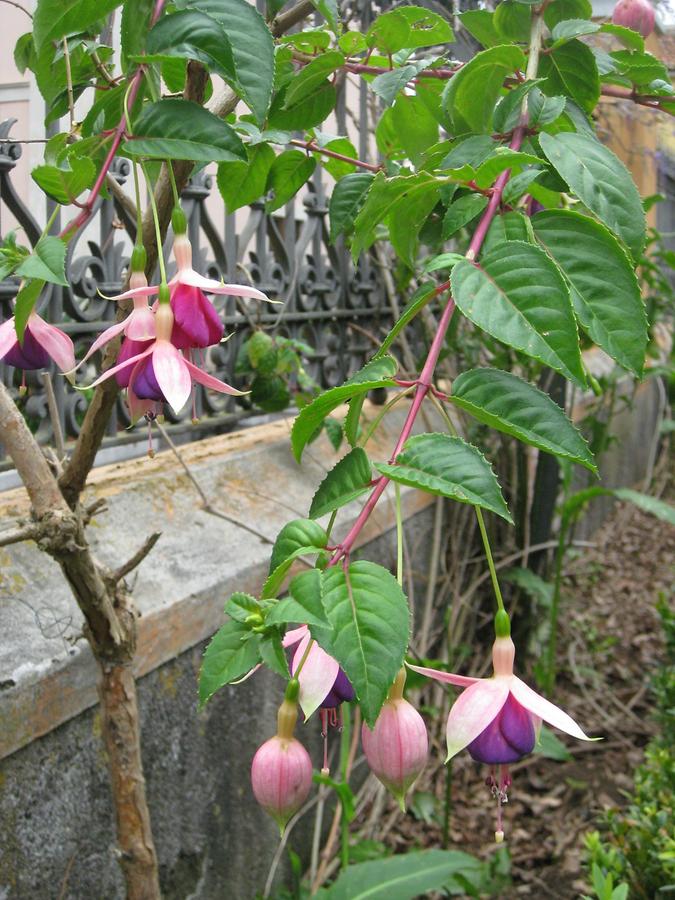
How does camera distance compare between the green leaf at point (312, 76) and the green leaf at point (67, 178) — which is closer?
the green leaf at point (67, 178)

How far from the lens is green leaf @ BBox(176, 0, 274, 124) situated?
1.90 ft

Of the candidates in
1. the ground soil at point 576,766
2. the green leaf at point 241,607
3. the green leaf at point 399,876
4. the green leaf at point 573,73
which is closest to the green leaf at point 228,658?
the green leaf at point 241,607

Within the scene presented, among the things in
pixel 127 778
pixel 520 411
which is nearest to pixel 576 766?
pixel 127 778

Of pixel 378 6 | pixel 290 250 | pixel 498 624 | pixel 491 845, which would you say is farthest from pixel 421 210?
pixel 378 6

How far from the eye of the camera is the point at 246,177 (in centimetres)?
93

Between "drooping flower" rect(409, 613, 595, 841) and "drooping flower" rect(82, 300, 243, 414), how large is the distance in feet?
0.77

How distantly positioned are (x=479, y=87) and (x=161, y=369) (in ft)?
1.31

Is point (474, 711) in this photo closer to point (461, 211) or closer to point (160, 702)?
point (461, 211)

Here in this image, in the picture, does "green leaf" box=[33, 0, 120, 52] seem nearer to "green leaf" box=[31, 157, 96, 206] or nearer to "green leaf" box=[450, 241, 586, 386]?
"green leaf" box=[31, 157, 96, 206]

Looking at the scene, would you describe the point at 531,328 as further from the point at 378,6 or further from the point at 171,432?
the point at 378,6

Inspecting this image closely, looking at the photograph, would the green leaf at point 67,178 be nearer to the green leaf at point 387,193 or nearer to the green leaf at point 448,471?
the green leaf at point 387,193

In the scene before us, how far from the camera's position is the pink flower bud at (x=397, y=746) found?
0.55 metres

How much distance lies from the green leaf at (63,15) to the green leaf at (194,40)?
0.06 m

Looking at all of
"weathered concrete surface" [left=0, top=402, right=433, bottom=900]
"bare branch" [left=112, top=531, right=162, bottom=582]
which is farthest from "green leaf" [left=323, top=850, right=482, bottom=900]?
"bare branch" [left=112, top=531, right=162, bottom=582]
